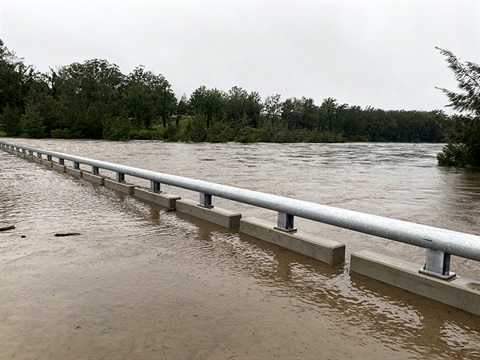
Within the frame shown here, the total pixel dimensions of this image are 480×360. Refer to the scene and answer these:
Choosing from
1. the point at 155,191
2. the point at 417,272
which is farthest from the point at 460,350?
the point at 155,191

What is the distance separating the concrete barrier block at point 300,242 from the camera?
4.07 meters

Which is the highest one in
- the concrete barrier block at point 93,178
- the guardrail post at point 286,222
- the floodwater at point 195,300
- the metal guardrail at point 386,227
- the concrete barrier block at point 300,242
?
the metal guardrail at point 386,227

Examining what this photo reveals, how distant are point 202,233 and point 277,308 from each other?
2385 mm

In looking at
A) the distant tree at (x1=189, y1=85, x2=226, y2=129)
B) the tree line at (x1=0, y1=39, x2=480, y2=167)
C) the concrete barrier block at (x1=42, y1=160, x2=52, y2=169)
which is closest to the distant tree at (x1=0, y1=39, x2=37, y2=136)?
the tree line at (x1=0, y1=39, x2=480, y2=167)

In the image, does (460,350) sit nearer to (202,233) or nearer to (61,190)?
(202,233)

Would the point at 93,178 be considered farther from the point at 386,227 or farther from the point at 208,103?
the point at 208,103

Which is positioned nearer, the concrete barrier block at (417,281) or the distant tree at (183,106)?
the concrete barrier block at (417,281)

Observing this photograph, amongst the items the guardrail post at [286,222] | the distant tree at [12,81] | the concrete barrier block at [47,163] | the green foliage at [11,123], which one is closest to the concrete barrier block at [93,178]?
the concrete barrier block at [47,163]

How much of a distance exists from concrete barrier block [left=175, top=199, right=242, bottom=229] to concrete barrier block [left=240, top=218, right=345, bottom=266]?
0.84ft

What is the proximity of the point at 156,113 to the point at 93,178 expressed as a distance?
74145 millimetres

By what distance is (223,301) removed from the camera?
3148 mm

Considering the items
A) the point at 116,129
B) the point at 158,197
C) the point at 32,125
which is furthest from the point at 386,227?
the point at 32,125

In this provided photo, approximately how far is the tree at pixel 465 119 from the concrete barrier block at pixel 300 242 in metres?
17.3

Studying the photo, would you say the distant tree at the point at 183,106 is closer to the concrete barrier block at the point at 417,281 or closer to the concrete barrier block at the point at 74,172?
the concrete barrier block at the point at 74,172
